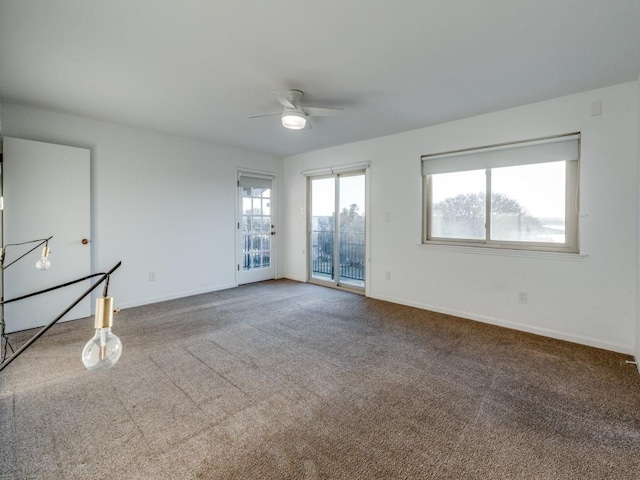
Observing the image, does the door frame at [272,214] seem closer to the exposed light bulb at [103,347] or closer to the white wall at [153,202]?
the white wall at [153,202]

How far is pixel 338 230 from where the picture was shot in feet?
17.7

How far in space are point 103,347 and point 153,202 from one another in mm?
4048

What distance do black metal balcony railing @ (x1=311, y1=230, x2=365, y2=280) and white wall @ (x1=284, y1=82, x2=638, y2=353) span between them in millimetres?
330

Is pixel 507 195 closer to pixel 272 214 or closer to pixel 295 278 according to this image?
pixel 295 278

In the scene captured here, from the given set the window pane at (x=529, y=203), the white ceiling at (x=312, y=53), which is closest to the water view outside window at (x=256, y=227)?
the white ceiling at (x=312, y=53)

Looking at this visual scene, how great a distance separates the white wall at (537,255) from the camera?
286 centimetres

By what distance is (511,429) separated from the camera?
185cm

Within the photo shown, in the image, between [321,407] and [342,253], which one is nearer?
[321,407]

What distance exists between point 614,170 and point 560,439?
2500 mm

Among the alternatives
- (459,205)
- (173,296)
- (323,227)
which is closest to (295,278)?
(323,227)

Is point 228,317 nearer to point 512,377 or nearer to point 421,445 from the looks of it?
point 421,445

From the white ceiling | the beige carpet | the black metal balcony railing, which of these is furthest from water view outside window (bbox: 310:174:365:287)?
the beige carpet

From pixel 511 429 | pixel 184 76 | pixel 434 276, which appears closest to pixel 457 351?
pixel 511 429

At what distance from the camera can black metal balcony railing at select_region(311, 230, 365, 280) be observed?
5.15 metres
